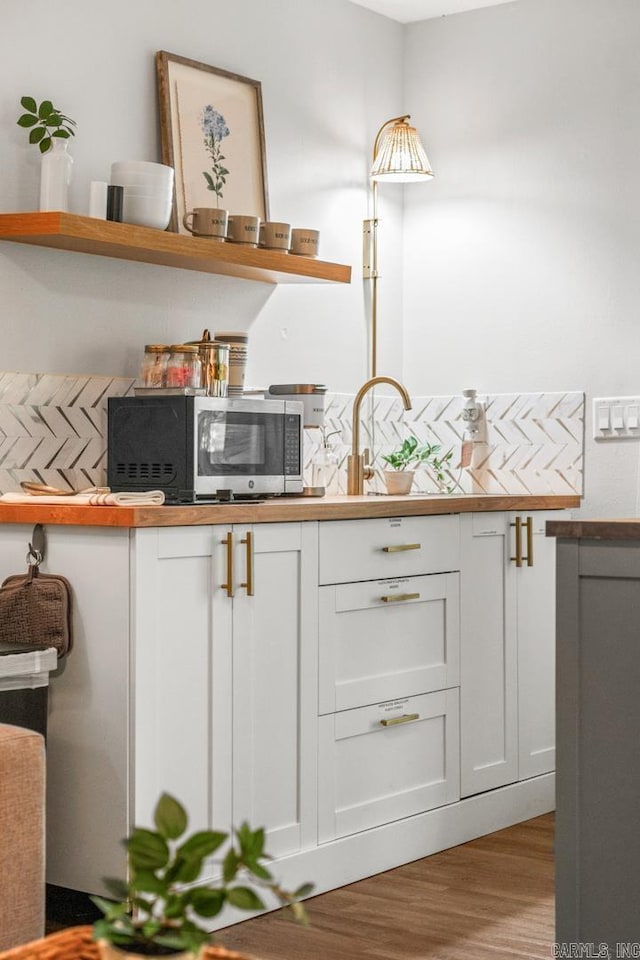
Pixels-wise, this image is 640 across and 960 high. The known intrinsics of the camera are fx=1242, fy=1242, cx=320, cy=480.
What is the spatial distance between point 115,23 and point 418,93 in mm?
1459

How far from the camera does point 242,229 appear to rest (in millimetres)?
3412

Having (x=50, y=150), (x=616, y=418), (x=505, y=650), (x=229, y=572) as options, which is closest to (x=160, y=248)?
(x=50, y=150)

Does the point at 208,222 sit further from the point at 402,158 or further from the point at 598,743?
the point at 598,743

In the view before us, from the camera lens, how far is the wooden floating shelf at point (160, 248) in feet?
9.42

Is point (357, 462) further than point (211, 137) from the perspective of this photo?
Yes

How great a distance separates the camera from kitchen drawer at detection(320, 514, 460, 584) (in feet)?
9.89

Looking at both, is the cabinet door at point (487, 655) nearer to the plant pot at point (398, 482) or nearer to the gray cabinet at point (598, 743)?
the plant pot at point (398, 482)

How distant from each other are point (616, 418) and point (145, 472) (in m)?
1.66

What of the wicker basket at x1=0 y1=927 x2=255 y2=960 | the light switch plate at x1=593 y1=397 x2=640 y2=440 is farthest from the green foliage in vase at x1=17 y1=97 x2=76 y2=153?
the wicker basket at x1=0 y1=927 x2=255 y2=960

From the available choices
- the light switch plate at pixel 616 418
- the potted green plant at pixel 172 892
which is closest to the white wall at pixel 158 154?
the light switch plate at pixel 616 418

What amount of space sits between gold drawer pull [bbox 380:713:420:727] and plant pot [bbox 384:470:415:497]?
35.2 inches

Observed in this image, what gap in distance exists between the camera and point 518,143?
13.7 ft

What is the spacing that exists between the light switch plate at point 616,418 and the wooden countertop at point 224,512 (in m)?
0.73

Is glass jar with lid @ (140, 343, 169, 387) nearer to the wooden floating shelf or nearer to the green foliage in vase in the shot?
the wooden floating shelf
